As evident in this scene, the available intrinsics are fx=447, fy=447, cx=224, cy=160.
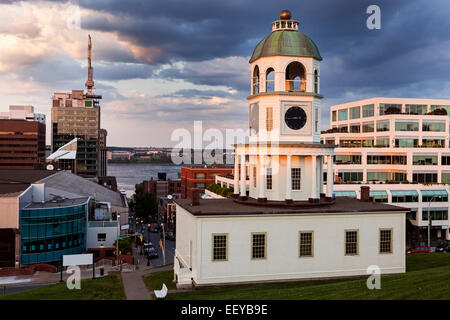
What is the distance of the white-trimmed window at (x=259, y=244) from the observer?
110 feet

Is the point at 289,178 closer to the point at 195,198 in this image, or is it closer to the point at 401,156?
the point at 195,198

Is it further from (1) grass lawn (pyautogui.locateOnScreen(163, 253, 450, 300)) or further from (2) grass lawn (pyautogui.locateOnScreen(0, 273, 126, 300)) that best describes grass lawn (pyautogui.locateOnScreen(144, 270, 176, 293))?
(1) grass lawn (pyautogui.locateOnScreen(163, 253, 450, 300))

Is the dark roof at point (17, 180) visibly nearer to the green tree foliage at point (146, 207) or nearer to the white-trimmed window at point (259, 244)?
the green tree foliage at point (146, 207)

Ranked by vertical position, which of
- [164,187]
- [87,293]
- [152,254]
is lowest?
[152,254]

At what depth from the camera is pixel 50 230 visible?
220 feet

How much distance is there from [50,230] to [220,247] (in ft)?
141

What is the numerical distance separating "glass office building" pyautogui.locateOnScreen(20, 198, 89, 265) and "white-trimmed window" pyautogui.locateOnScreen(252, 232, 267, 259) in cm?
4351

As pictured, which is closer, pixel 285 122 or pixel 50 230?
pixel 285 122

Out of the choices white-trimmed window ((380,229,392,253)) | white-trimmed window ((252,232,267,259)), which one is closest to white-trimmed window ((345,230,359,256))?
white-trimmed window ((380,229,392,253))

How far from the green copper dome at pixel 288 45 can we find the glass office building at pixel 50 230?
43416mm

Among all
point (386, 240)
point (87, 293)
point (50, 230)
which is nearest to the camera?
point (87, 293)

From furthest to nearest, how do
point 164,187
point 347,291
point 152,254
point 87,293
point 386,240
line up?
point 164,187 < point 152,254 < point 386,240 < point 87,293 < point 347,291

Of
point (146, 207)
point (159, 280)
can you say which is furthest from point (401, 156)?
point (146, 207)
